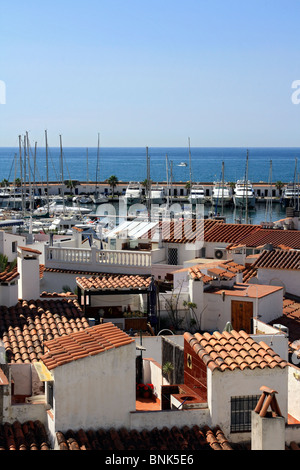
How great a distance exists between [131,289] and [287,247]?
8891mm

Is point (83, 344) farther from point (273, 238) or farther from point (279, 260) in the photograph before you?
point (273, 238)

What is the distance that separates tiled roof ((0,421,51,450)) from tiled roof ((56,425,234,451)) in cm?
32

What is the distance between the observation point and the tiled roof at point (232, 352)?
37.6 ft

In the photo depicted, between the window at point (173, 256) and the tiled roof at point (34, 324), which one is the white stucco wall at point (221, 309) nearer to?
the tiled roof at point (34, 324)

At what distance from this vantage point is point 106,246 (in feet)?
87.2

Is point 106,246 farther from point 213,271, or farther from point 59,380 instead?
point 59,380

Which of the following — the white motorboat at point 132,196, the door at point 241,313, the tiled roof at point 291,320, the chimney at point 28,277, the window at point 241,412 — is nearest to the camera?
the window at point 241,412

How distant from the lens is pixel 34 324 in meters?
15.5

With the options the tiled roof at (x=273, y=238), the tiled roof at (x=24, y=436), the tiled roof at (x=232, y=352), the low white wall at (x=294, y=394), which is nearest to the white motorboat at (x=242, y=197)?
the tiled roof at (x=273, y=238)

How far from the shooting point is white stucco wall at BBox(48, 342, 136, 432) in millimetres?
10961

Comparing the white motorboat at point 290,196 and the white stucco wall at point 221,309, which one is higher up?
the white stucco wall at point 221,309

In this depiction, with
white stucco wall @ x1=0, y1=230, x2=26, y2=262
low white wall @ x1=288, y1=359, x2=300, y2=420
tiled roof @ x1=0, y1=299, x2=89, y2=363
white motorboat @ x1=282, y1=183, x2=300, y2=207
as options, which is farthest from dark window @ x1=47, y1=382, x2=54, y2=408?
white motorboat @ x1=282, y1=183, x2=300, y2=207

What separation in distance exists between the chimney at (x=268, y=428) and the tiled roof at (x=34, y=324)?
187 inches

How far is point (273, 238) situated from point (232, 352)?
52.2 feet
